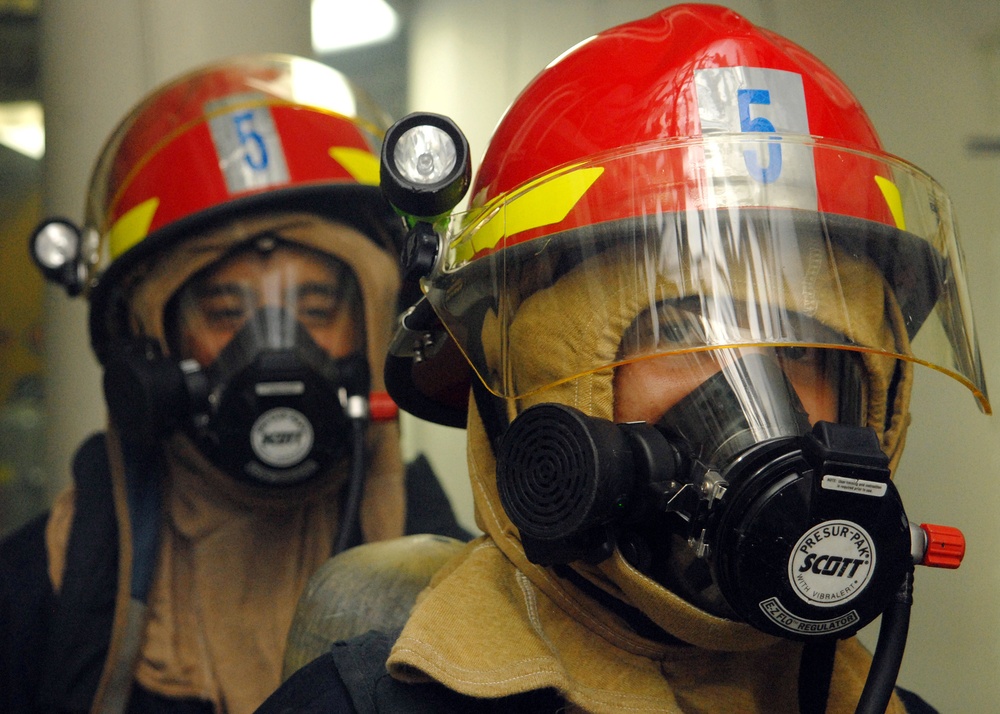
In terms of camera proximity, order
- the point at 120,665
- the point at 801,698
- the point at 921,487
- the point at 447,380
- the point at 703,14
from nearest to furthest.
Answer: the point at 801,698, the point at 703,14, the point at 447,380, the point at 921,487, the point at 120,665

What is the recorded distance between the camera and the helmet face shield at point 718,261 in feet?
2.81

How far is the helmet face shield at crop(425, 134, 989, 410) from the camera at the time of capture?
2.81ft

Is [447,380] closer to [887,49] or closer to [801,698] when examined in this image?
[801,698]

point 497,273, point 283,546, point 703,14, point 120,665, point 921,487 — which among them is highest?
point 703,14

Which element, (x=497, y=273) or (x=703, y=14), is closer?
(x=497, y=273)

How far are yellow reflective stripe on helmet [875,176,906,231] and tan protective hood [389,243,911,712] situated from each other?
6 centimetres

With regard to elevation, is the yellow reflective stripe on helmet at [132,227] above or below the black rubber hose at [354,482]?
above

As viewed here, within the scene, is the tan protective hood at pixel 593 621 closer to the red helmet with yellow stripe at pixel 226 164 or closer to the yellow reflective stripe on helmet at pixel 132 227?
the red helmet with yellow stripe at pixel 226 164

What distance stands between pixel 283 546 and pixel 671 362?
1.06 meters

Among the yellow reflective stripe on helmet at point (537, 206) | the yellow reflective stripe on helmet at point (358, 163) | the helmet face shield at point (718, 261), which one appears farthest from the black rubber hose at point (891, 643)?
the yellow reflective stripe on helmet at point (358, 163)

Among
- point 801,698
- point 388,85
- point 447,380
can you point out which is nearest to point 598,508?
point 801,698

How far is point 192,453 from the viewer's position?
175cm

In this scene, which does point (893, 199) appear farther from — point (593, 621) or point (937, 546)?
point (593, 621)

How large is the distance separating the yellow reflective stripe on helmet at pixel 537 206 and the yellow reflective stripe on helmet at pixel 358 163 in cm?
87
